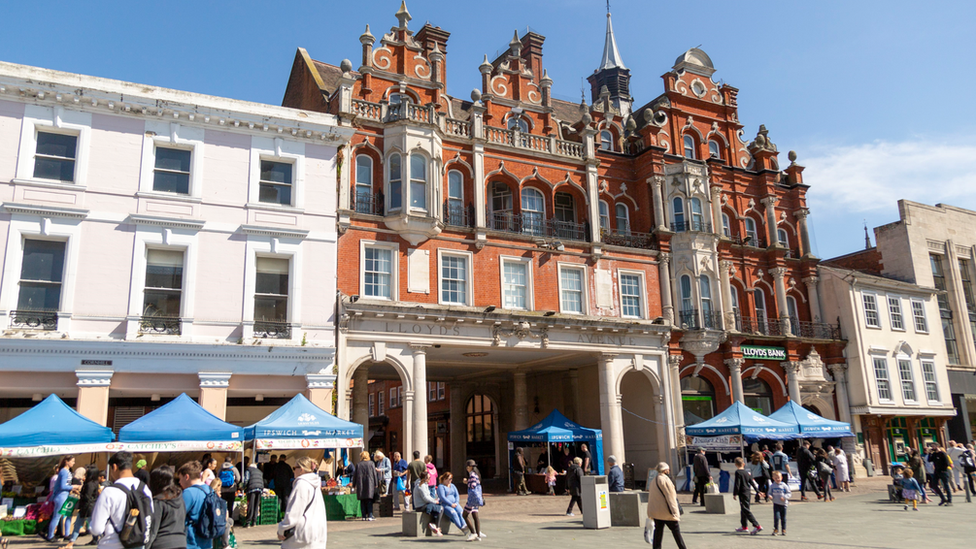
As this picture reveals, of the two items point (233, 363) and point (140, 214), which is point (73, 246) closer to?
point (140, 214)

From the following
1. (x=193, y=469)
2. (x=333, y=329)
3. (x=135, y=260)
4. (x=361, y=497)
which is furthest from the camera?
(x=333, y=329)

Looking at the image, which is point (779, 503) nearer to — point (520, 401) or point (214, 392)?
point (214, 392)

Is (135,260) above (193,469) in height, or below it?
above

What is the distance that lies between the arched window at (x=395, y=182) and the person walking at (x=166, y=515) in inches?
737

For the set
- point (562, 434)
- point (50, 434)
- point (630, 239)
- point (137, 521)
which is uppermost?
point (630, 239)

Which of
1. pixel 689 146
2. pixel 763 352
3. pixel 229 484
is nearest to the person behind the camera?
pixel 229 484

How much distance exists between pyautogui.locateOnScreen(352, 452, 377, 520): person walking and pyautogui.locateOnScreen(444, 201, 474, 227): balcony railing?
11050 mm

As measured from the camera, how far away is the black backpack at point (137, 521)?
7.35 metres

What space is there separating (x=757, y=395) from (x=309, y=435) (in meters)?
22.8

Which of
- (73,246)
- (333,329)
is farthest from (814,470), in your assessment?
(73,246)

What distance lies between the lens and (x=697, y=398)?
106ft

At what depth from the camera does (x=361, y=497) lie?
18.7 m

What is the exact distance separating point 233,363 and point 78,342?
4050mm

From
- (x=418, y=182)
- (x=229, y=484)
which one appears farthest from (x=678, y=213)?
(x=229, y=484)
